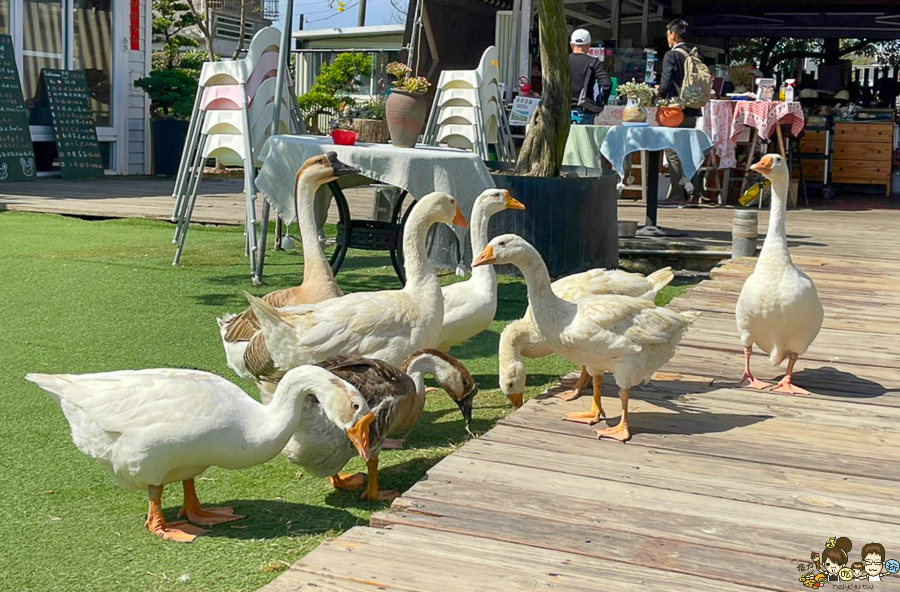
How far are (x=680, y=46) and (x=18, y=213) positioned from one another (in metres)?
7.37

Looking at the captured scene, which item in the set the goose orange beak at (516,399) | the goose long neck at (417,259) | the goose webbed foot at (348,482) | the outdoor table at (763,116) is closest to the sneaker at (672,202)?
the outdoor table at (763,116)

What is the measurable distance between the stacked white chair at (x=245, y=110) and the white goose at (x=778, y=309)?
3.84m

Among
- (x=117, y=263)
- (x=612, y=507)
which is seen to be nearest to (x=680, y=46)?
(x=117, y=263)

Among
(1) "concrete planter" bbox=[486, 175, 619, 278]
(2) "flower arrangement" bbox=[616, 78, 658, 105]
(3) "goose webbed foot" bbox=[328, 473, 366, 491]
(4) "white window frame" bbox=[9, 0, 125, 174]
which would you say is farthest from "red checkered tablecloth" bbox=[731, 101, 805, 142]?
(4) "white window frame" bbox=[9, 0, 125, 174]

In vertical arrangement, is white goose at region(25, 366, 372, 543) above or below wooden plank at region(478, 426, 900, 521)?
above

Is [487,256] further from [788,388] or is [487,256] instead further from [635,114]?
[635,114]

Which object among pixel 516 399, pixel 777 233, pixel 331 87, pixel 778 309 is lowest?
pixel 516 399

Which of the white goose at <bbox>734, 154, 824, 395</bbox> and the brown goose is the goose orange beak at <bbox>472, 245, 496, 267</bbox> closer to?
the brown goose

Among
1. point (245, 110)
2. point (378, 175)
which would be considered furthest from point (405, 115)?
point (245, 110)

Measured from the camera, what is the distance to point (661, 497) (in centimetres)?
293

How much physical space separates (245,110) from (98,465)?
149 inches

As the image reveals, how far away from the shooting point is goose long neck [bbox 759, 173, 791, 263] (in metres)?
4.09

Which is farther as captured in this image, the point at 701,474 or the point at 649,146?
the point at 649,146

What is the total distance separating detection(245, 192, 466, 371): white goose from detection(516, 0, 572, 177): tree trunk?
12.0 feet
